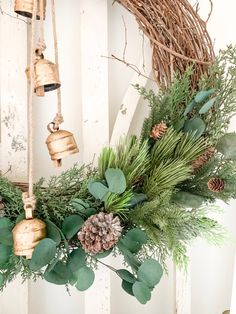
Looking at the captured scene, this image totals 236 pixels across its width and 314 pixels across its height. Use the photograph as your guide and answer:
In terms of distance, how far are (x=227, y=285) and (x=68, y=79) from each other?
57 centimetres

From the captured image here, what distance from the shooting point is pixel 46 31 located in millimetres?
971

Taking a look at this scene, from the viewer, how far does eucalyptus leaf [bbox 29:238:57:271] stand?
67cm

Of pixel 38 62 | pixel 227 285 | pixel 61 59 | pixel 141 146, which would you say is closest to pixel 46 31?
pixel 61 59

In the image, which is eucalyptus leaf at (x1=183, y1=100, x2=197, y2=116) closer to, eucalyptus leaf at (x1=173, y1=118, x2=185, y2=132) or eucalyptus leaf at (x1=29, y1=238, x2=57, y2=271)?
eucalyptus leaf at (x1=173, y1=118, x2=185, y2=132)

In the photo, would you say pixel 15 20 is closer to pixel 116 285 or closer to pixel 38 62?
pixel 38 62

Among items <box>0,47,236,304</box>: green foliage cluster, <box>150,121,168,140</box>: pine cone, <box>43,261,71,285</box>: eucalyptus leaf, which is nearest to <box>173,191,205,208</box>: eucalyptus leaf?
<box>0,47,236,304</box>: green foliage cluster

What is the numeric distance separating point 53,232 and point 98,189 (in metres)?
0.09

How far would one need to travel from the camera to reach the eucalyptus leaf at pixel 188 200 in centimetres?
77

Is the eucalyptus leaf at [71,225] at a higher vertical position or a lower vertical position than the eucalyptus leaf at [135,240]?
higher

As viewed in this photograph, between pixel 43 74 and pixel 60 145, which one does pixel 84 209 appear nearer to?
pixel 60 145

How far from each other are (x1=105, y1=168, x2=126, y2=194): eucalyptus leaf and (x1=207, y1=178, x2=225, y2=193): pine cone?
154 mm

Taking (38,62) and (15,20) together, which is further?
(15,20)

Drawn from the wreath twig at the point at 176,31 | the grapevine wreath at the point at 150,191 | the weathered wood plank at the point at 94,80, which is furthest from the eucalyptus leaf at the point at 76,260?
the wreath twig at the point at 176,31

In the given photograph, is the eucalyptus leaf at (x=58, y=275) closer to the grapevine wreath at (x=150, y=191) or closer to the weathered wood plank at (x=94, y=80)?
the grapevine wreath at (x=150, y=191)
